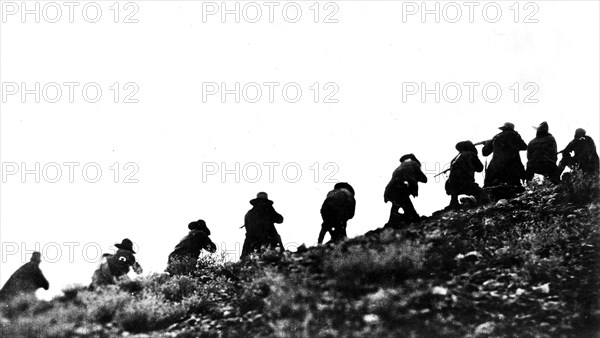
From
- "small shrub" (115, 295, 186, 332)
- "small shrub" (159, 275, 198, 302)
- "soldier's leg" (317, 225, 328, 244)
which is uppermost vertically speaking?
"soldier's leg" (317, 225, 328, 244)

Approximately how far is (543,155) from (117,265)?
9557 mm

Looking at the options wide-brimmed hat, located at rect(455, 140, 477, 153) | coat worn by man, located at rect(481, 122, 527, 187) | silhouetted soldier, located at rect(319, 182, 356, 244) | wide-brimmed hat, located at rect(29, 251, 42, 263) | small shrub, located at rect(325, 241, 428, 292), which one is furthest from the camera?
wide-brimmed hat, located at rect(455, 140, 477, 153)

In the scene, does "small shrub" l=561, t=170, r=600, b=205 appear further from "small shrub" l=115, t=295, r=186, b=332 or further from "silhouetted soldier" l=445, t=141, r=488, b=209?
"small shrub" l=115, t=295, r=186, b=332

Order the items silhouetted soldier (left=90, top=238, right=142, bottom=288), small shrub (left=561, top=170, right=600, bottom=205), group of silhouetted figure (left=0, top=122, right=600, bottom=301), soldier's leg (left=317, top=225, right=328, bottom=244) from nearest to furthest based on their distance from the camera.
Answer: small shrub (left=561, top=170, right=600, bottom=205)
silhouetted soldier (left=90, top=238, right=142, bottom=288)
group of silhouetted figure (left=0, top=122, right=600, bottom=301)
soldier's leg (left=317, top=225, right=328, bottom=244)

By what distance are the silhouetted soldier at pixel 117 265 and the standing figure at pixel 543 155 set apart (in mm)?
8955

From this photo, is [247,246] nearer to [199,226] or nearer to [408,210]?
[199,226]

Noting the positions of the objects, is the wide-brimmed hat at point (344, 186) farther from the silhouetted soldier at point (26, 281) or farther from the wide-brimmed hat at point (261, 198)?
the silhouetted soldier at point (26, 281)

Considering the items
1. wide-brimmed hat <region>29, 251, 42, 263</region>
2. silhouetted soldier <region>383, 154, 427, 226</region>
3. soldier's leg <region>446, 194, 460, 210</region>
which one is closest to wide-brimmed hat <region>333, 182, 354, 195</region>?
silhouetted soldier <region>383, 154, 427, 226</region>

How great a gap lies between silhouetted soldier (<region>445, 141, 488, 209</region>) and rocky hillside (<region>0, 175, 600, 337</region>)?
5.13ft

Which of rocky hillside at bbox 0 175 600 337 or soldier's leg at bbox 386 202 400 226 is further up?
soldier's leg at bbox 386 202 400 226

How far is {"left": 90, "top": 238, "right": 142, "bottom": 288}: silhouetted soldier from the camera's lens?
47.6ft

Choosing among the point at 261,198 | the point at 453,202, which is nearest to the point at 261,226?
the point at 261,198

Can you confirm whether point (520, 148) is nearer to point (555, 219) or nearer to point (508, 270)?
point (555, 219)

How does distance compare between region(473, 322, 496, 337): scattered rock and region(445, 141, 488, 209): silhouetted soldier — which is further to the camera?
region(445, 141, 488, 209): silhouetted soldier
